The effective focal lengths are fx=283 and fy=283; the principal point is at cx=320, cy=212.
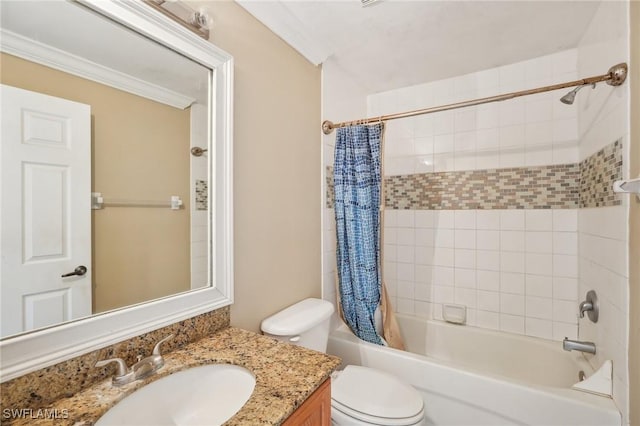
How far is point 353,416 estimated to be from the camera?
1220 mm

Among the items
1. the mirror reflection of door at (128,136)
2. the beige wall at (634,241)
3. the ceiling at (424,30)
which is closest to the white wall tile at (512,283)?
the beige wall at (634,241)

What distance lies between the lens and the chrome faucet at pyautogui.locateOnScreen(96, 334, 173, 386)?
80cm

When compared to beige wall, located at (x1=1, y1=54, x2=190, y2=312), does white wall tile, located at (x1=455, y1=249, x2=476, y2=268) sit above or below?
below

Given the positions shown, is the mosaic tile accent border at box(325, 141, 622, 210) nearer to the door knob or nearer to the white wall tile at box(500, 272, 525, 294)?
the white wall tile at box(500, 272, 525, 294)

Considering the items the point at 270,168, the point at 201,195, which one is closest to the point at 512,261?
the point at 270,168

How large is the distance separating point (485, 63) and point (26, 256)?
8.36 ft

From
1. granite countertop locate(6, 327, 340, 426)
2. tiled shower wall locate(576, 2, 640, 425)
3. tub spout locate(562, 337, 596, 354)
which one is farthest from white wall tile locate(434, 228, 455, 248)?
granite countertop locate(6, 327, 340, 426)

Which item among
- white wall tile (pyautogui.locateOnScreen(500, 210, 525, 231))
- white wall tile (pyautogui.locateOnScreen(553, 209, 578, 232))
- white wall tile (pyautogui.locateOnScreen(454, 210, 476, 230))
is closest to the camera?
white wall tile (pyautogui.locateOnScreen(553, 209, 578, 232))

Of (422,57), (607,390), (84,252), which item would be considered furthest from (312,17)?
(607,390)

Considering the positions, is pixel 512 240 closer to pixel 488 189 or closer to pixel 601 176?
pixel 488 189

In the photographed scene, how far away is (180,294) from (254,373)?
419 millimetres

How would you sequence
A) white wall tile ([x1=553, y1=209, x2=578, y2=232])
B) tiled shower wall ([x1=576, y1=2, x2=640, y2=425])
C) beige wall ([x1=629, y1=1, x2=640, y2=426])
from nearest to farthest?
beige wall ([x1=629, y1=1, x2=640, y2=426])
tiled shower wall ([x1=576, y1=2, x2=640, y2=425])
white wall tile ([x1=553, y1=209, x2=578, y2=232])

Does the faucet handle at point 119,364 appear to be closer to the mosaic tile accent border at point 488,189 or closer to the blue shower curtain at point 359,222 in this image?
the blue shower curtain at point 359,222

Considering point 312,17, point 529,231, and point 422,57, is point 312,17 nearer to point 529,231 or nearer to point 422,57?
point 422,57
